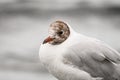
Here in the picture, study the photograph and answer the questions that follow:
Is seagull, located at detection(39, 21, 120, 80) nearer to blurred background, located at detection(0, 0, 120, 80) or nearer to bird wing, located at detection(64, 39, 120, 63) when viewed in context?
bird wing, located at detection(64, 39, 120, 63)

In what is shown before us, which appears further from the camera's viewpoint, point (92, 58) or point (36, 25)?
point (36, 25)

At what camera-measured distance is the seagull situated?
4.62m

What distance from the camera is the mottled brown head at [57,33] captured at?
4.64 m

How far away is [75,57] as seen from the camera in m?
4.69

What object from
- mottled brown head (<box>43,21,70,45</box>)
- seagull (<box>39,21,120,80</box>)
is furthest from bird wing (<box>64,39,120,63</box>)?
mottled brown head (<box>43,21,70,45</box>)

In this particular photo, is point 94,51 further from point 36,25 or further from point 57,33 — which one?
point 36,25

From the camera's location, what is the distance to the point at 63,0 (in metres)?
12.6

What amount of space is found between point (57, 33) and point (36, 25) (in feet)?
18.2

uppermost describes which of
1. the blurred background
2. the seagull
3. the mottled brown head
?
the blurred background

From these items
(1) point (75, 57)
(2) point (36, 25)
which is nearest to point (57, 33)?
(1) point (75, 57)

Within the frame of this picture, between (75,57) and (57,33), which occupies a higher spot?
(57,33)

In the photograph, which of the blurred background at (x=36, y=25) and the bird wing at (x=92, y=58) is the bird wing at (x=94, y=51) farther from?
the blurred background at (x=36, y=25)

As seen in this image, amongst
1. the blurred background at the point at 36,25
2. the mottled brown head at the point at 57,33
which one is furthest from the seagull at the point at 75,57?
the blurred background at the point at 36,25

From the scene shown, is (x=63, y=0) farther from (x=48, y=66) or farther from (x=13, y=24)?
(x=48, y=66)
